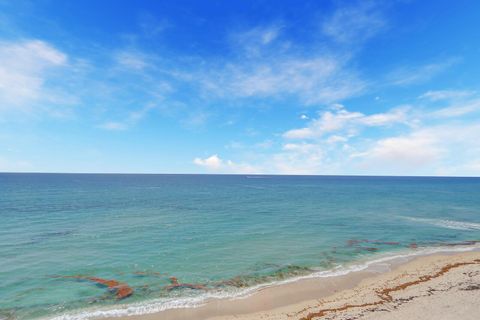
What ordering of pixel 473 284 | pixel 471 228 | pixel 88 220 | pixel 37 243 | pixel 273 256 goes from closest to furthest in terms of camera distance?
pixel 473 284 < pixel 273 256 < pixel 37 243 < pixel 471 228 < pixel 88 220

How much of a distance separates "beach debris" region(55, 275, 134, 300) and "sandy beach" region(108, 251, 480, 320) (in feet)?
10.1

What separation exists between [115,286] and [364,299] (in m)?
18.1

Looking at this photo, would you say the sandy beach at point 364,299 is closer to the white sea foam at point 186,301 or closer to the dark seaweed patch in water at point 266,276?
the white sea foam at point 186,301

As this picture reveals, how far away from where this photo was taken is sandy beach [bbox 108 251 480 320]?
1455cm

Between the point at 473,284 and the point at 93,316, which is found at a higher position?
the point at 473,284

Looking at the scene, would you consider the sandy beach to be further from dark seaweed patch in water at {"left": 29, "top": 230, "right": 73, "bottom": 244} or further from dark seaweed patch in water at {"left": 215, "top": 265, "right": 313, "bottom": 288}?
dark seaweed patch in water at {"left": 29, "top": 230, "right": 73, "bottom": 244}

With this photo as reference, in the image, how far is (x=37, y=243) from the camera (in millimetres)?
29141

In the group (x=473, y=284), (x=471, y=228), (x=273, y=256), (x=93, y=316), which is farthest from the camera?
(x=471, y=228)

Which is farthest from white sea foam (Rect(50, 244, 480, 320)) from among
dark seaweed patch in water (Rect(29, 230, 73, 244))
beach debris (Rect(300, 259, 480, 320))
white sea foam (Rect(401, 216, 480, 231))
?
white sea foam (Rect(401, 216, 480, 231))

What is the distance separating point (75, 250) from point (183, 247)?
11.5 m

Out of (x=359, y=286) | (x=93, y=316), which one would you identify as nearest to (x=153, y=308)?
(x=93, y=316)

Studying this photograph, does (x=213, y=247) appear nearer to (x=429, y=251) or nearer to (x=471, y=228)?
(x=429, y=251)

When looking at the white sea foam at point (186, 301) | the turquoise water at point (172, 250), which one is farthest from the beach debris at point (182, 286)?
the white sea foam at point (186, 301)

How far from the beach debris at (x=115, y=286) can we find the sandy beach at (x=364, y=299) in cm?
307
